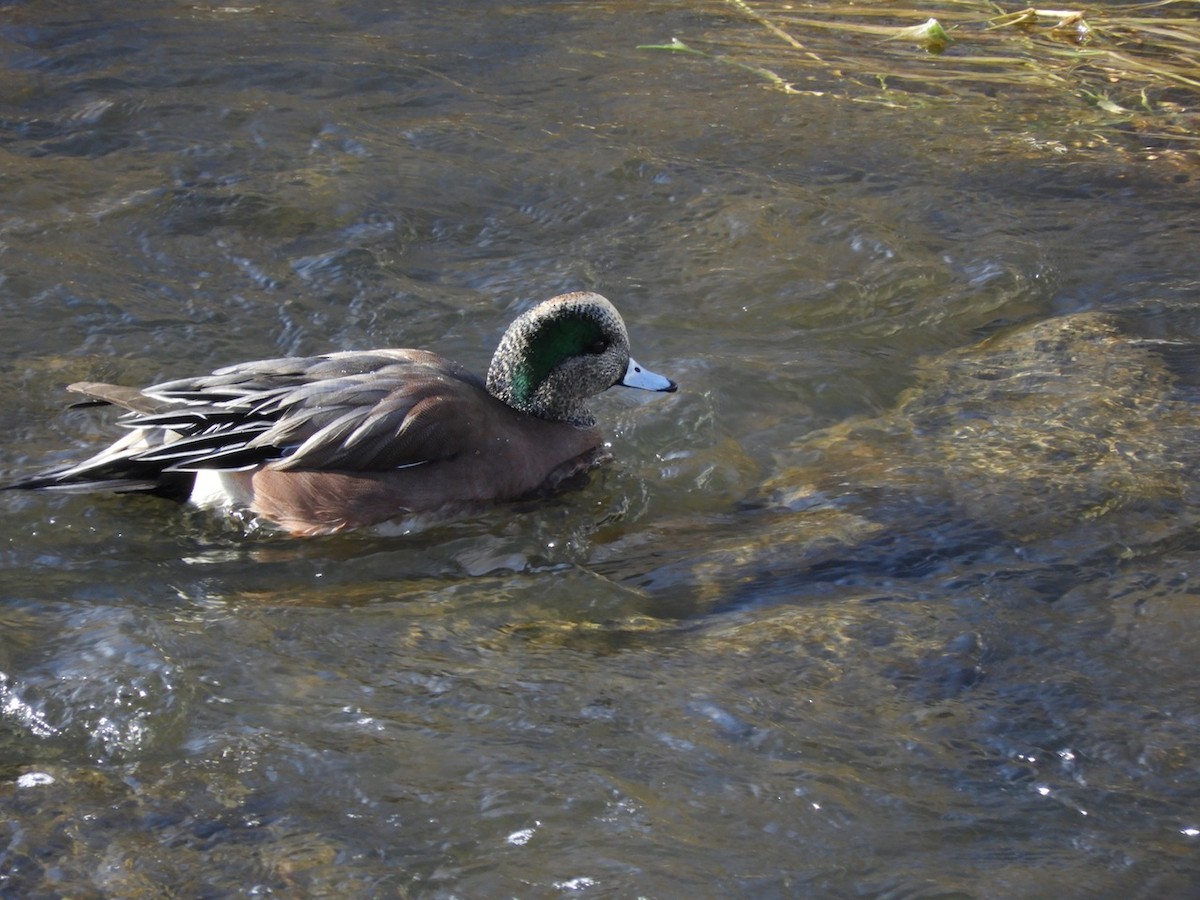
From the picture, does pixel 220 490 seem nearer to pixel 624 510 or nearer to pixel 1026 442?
pixel 624 510

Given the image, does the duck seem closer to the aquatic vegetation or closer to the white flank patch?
the white flank patch

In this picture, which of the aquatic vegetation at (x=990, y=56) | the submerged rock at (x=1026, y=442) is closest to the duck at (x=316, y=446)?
the submerged rock at (x=1026, y=442)

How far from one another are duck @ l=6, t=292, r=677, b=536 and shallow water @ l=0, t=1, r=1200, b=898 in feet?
0.39

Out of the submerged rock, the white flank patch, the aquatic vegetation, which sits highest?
the aquatic vegetation

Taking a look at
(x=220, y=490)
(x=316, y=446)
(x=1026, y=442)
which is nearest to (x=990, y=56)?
(x=1026, y=442)

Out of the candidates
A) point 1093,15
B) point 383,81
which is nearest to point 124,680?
point 383,81

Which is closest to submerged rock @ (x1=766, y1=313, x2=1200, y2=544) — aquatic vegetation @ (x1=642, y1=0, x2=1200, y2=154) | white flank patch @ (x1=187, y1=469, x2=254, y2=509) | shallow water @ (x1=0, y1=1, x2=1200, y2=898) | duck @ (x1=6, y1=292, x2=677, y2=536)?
shallow water @ (x1=0, y1=1, x2=1200, y2=898)

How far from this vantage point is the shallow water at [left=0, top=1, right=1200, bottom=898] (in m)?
3.10

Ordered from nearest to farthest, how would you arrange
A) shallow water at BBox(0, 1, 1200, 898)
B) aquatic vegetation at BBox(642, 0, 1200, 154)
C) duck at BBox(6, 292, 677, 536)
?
shallow water at BBox(0, 1, 1200, 898), duck at BBox(6, 292, 677, 536), aquatic vegetation at BBox(642, 0, 1200, 154)

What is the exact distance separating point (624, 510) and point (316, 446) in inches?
41.8

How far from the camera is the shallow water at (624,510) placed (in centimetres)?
310

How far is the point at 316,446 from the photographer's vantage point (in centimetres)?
481

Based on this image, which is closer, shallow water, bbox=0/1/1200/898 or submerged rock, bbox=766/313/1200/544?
shallow water, bbox=0/1/1200/898

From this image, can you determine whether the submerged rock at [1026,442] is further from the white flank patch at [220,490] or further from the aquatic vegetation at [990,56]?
the aquatic vegetation at [990,56]
